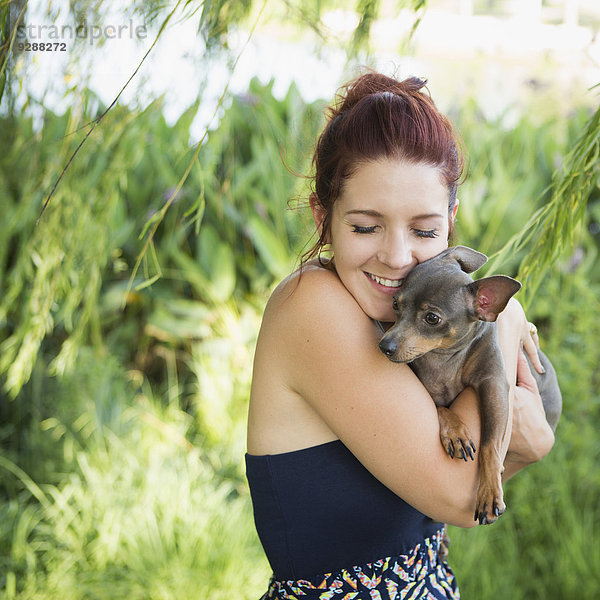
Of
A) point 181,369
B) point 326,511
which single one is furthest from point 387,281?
point 181,369

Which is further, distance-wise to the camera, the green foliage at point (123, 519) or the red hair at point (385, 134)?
the green foliage at point (123, 519)

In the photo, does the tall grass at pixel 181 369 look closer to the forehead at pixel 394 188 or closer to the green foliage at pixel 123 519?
the green foliage at pixel 123 519

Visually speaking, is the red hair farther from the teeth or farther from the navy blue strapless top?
the navy blue strapless top

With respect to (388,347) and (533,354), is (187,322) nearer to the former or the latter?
(533,354)

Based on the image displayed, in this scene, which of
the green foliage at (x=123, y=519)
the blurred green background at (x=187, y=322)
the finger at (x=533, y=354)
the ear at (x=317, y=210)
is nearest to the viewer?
the ear at (x=317, y=210)

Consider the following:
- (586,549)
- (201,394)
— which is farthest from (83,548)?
(586,549)

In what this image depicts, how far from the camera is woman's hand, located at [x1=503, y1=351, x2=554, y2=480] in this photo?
1.63m

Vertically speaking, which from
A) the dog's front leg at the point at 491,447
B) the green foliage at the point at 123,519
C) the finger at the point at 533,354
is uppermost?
the finger at the point at 533,354

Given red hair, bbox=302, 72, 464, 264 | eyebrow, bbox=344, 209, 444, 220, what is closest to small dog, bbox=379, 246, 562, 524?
eyebrow, bbox=344, 209, 444, 220

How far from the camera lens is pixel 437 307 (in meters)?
1.44

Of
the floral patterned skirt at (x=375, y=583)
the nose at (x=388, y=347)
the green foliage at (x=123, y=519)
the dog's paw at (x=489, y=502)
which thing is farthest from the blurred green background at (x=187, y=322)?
the floral patterned skirt at (x=375, y=583)

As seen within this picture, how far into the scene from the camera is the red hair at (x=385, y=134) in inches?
57.0

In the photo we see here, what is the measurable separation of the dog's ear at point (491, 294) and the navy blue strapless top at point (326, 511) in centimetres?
42

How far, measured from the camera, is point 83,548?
321 cm
